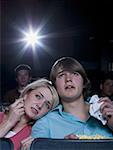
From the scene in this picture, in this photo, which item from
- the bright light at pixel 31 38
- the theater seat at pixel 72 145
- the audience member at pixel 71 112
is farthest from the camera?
the bright light at pixel 31 38

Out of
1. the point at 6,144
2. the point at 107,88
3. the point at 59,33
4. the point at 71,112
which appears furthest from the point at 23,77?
the point at 59,33

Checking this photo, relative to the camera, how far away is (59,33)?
22.9ft

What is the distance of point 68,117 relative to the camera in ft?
4.73

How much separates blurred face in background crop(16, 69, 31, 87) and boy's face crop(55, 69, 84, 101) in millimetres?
1863

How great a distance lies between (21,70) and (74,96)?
2005mm

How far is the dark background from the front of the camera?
221 inches

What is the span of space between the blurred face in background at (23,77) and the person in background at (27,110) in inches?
70.8

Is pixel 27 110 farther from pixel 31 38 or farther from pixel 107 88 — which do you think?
pixel 31 38

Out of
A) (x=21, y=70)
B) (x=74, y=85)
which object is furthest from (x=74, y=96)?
(x=21, y=70)

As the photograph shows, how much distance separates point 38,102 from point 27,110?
0.06 metres

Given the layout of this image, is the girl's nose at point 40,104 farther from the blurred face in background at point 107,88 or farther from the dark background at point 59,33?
the dark background at point 59,33

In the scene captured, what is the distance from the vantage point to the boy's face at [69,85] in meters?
1.43

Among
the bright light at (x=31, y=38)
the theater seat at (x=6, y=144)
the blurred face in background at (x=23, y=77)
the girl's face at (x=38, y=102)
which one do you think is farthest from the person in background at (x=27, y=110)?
the bright light at (x=31, y=38)

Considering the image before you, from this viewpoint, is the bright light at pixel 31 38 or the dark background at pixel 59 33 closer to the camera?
the dark background at pixel 59 33
